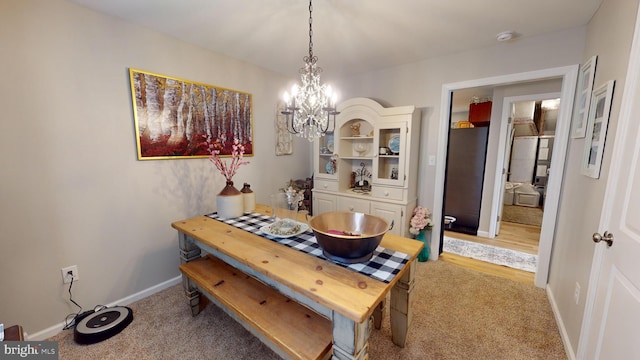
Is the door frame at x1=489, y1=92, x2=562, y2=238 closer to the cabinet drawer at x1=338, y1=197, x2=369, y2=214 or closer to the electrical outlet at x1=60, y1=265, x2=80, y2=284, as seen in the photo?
the cabinet drawer at x1=338, y1=197, x2=369, y2=214

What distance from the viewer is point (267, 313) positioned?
1280mm

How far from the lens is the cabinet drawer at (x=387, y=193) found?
8.50 ft

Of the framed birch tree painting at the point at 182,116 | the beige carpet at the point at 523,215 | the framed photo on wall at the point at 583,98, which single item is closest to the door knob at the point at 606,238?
the framed photo on wall at the point at 583,98

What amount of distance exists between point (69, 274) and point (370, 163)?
9.83ft

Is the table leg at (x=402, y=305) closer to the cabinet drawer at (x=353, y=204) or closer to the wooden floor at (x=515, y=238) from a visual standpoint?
the cabinet drawer at (x=353, y=204)

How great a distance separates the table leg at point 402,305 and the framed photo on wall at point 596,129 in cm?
123

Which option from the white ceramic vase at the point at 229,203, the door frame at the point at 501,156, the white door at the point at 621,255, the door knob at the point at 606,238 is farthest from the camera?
the door frame at the point at 501,156

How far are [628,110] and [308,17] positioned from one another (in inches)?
73.1

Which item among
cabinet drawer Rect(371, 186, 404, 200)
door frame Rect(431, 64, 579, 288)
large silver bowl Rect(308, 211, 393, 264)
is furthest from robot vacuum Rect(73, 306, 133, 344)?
door frame Rect(431, 64, 579, 288)

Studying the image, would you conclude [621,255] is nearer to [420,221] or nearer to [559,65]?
[420,221]

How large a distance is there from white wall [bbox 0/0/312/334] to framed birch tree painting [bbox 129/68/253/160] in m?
A: 0.08

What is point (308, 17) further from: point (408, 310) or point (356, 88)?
point (408, 310)

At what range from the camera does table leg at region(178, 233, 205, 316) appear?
1760 mm

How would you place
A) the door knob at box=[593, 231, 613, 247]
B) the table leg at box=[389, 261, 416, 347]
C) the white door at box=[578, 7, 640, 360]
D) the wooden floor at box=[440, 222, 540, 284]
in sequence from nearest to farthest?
the white door at box=[578, 7, 640, 360] → the door knob at box=[593, 231, 613, 247] → the table leg at box=[389, 261, 416, 347] → the wooden floor at box=[440, 222, 540, 284]
